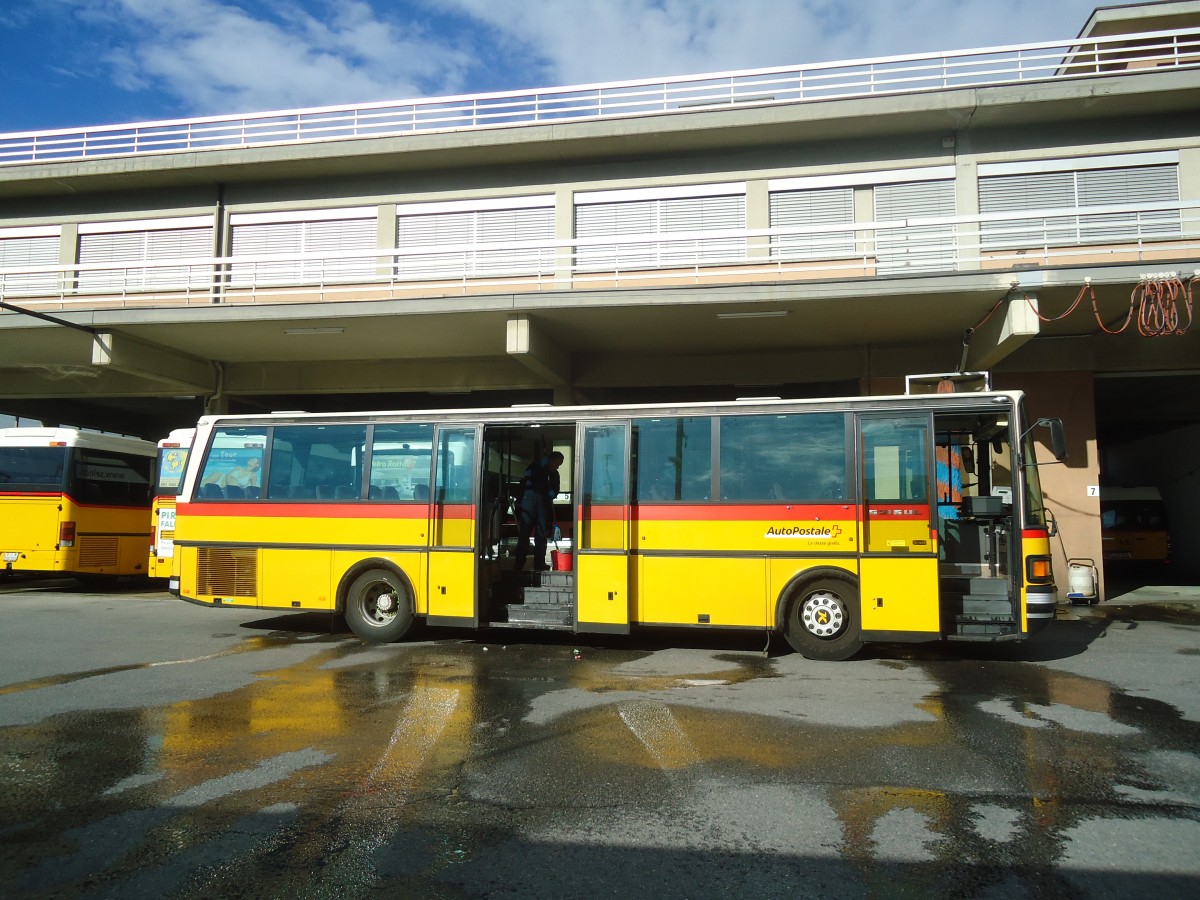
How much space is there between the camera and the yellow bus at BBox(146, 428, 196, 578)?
15898 millimetres

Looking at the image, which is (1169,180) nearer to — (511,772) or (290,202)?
(511,772)

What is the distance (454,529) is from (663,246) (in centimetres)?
871

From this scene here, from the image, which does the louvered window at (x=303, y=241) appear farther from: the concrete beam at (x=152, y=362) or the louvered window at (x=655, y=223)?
the louvered window at (x=655, y=223)

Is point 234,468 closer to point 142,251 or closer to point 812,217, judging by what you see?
point 142,251

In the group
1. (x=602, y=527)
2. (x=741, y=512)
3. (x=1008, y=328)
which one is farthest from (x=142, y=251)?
(x=1008, y=328)

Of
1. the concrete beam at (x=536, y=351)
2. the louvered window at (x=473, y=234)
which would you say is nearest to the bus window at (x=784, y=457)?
the concrete beam at (x=536, y=351)

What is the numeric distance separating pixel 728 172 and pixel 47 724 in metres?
14.3

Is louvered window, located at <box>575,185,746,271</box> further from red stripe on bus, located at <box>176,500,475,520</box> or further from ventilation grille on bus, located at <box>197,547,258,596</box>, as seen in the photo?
ventilation grille on bus, located at <box>197,547,258,596</box>

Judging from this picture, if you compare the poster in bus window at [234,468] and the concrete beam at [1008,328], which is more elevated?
the concrete beam at [1008,328]

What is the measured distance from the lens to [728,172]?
53.2 feet

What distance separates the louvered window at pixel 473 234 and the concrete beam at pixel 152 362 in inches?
220

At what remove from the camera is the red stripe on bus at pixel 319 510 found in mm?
10164

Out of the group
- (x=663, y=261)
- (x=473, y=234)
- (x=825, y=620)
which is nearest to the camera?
(x=825, y=620)

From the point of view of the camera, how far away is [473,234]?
17.1 metres
